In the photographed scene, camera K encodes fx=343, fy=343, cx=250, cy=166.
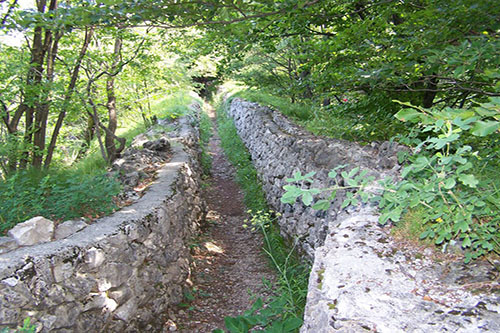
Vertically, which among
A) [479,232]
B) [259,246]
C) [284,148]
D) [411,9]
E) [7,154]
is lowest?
[259,246]

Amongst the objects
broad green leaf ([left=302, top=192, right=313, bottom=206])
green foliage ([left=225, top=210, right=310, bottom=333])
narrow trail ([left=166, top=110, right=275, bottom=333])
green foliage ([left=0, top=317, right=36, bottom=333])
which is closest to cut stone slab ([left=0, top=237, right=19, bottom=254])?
green foliage ([left=0, top=317, right=36, bottom=333])

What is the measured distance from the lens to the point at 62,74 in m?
6.81

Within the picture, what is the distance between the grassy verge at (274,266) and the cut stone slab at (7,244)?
6.64 feet

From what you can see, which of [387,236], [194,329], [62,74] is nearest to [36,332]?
[194,329]

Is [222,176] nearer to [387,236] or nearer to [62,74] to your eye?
[62,74]

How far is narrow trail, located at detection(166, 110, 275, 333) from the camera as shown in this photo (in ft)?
14.1

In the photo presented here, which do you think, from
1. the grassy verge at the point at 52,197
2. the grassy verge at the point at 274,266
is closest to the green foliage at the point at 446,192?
the grassy verge at the point at 274,266

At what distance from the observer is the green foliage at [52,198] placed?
3.52m

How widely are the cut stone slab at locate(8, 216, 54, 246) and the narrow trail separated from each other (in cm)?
174

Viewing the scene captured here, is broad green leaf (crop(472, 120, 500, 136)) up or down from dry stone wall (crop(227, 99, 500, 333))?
up

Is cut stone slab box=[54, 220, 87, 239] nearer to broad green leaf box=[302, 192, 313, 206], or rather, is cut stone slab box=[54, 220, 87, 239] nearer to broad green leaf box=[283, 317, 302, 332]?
broad green leaf box=[283, 317, 302, 332]

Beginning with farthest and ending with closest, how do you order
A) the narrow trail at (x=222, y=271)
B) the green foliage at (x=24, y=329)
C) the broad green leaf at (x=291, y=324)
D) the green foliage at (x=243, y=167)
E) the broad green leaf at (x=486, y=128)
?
the green foliage at (x=243, y=167)
the narrow trail at (x=222, y=271)
the broad green leaf at (x=291, y=324)
the green foliage at (x=24, y=329)
the broad green leaf at (x=486, y=128)

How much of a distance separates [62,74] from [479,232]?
734 centimetres

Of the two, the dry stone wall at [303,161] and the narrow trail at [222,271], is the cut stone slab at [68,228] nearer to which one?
the narrow trail at [222,271]
